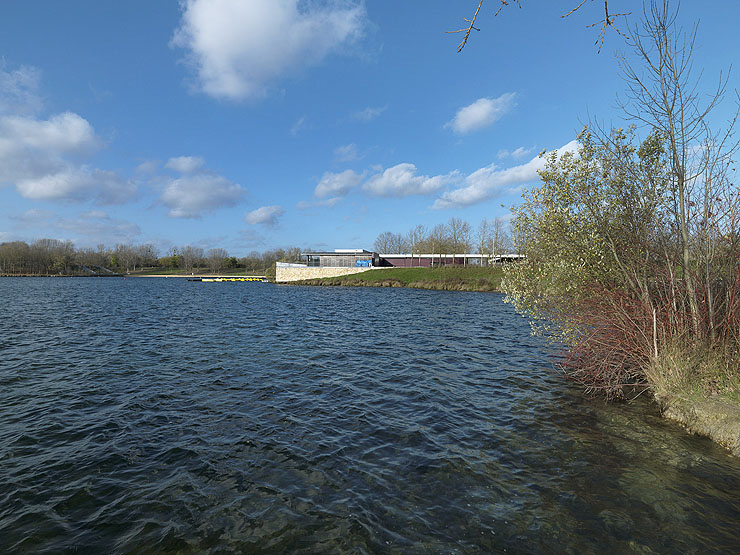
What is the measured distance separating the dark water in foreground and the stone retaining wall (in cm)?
10114

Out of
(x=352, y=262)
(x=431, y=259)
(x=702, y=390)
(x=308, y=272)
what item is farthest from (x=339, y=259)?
(x=702, y=390)

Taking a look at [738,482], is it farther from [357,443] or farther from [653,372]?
[357,443]

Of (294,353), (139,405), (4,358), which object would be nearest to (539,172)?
(294,353)

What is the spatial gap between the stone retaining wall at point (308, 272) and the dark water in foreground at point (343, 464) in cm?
10114

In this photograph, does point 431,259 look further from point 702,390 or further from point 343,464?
point 343,464

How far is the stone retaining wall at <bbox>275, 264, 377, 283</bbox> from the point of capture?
118 meters

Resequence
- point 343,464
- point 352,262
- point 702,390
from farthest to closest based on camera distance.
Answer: point 352,262 → point 702,390 → point 343,464

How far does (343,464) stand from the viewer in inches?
330

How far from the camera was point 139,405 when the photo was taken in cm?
1201

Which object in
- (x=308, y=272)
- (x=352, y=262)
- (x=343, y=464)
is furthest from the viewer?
(x=352, y=262)

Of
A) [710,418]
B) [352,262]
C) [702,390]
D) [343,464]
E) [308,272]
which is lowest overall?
[343,464]

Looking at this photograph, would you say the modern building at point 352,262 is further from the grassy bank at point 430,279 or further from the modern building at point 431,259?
the grassy bank at point 430,279

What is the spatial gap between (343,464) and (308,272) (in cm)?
11381

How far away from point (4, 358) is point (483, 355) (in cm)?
2401
